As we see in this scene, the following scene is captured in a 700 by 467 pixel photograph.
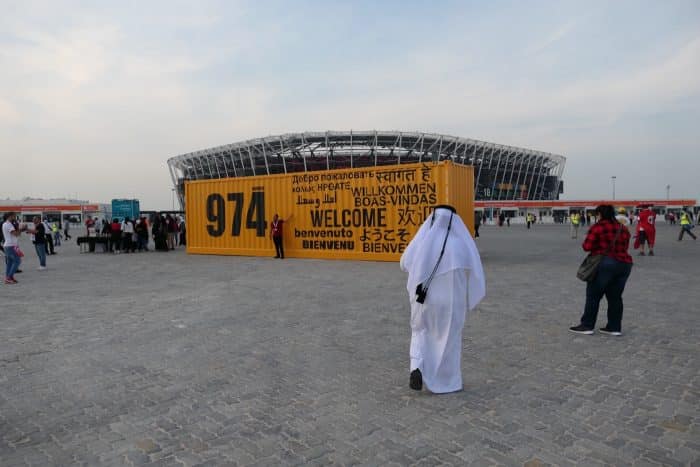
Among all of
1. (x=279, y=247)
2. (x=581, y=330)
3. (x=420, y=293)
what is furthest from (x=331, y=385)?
(x=279, y=247)

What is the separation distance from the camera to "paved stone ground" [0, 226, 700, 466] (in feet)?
10.0

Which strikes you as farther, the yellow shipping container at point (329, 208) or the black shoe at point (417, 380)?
the yellow shipping container at point (329, 208)

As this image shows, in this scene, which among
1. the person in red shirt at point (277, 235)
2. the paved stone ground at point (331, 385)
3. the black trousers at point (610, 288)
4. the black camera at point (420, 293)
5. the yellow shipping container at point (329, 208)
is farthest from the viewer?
the person in red shirt at point (277, 235)

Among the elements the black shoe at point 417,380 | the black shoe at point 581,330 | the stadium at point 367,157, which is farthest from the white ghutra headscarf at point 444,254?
the stadium at point 367,157

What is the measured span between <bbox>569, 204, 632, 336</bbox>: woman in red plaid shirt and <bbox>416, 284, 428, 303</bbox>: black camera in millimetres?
2879

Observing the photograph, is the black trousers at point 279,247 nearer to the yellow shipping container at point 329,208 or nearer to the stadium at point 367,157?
the yellow shipping container at point 329,208

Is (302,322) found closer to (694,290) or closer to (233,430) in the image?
(233,430)

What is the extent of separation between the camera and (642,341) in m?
5.40

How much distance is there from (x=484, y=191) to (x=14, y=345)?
75893mm

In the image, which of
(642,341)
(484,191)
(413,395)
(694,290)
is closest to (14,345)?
(413,395)

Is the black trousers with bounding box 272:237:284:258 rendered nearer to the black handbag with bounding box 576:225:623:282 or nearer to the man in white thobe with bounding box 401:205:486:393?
the black handbag with bounding box 576:225:623:282

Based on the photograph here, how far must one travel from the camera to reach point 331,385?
4.18m

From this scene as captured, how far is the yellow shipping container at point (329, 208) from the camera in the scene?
46.6 feet

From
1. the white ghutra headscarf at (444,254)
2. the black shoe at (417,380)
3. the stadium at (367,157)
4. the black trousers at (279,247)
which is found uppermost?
the stadium at (367,157)
